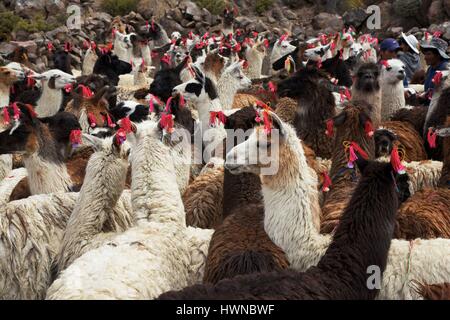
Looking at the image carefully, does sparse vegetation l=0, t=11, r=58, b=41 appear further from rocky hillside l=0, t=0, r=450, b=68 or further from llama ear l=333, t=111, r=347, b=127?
llama ear l=333, t=111, r=347, b=127

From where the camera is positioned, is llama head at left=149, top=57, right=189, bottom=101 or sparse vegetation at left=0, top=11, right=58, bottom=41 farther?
sparse vegetation at left=0, top=11, right=58, bottom=41

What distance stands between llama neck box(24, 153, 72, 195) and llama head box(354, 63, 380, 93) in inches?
123

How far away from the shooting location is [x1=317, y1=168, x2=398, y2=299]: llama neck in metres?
3.17

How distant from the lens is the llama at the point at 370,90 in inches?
265

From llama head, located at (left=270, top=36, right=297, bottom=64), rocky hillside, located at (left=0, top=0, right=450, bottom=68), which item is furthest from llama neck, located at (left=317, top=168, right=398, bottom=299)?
rocky hillside, located at (left=0, top=0, right=450, bottom=68)

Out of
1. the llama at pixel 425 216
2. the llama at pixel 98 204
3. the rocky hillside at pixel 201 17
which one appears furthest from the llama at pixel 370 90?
the rocky hillside at pixel 201 17

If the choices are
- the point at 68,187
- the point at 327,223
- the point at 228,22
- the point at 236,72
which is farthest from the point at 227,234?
the point at 228,22

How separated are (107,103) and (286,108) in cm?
206

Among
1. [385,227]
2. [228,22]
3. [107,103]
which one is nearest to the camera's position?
[385,227]

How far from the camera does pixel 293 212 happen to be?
148 inches

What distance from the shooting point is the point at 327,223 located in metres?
4.18

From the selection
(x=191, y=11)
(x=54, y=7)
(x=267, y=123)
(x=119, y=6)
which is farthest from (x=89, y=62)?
(x=119, y=6)

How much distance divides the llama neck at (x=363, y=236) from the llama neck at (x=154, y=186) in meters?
1.14
